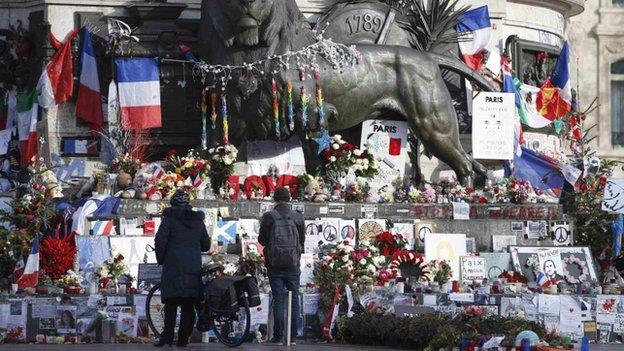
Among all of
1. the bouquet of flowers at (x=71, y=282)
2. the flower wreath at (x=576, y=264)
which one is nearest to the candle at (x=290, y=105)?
the flower wreath at (x=576, y=264)

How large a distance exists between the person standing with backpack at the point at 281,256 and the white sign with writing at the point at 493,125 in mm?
10316

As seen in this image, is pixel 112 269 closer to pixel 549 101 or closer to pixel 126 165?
pixel 126 165

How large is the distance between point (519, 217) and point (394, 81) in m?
3.04

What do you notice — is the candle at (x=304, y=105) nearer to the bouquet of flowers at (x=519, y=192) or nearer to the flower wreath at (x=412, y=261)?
the flower wreath at (x=412, y=261)

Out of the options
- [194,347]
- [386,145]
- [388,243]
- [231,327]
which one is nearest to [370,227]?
[388,243]

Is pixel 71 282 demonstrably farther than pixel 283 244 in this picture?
Yes

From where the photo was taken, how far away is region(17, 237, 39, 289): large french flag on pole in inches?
1062

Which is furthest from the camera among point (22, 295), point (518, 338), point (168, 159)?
point (168, 159)

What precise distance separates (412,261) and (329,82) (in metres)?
4.00

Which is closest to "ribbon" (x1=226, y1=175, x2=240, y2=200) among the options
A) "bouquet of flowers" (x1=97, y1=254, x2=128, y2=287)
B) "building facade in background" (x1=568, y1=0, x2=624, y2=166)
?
"bouquet of flowers" (x1=97, y1=254, x2=128, y2=287)

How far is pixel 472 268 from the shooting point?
97.1 ft

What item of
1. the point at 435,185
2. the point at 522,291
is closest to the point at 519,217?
the point at 435,185

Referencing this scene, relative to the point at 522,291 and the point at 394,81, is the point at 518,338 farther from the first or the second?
the point at 394,81

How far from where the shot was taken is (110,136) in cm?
3225
